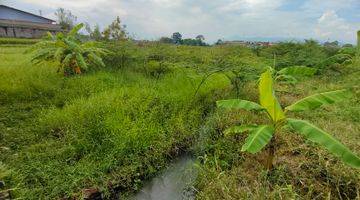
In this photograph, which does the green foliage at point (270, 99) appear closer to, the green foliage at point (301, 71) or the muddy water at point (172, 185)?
the green foliage at point (301, 71)

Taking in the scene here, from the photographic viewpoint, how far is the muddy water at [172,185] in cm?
415

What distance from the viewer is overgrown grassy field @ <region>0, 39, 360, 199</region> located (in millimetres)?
3633

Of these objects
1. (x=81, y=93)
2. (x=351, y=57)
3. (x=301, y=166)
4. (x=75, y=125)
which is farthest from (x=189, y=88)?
(x=351, y=57)

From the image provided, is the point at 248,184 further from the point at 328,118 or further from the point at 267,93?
the point at 328,118

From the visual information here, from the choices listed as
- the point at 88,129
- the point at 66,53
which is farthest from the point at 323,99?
the point at 66,53

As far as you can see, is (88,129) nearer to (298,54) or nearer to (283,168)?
(283,168)

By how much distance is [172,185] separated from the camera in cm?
443

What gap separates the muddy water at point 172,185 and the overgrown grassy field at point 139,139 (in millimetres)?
142

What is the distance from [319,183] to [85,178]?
2.95 m

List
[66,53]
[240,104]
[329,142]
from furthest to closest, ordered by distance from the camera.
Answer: [66,53]
[240,104]
[329,142]

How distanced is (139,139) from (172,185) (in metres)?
0.91

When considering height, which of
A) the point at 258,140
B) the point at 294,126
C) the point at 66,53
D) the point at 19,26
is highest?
the point at 19,26

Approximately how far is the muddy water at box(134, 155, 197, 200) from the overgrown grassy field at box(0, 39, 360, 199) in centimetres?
14

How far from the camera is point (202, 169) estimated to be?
416 cm
